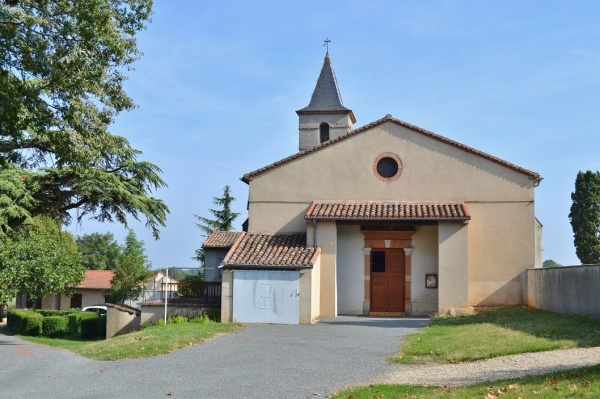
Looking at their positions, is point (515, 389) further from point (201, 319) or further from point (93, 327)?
point (93, 327)

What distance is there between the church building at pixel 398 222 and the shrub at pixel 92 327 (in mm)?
7970

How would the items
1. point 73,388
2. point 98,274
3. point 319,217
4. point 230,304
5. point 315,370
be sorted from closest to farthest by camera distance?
point 73,388
point 315,370
point 230,304
point 319,217
point 98,274

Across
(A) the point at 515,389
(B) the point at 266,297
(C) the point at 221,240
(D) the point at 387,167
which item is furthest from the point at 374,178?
(A) the point at 515,389

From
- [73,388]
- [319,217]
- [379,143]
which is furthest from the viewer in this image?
[379,143]

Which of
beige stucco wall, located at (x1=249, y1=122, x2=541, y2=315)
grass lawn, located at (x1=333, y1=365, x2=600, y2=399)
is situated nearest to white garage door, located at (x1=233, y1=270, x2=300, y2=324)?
beige stucco wall, located at (x1=249, y1=122, x2=541, y2=315)

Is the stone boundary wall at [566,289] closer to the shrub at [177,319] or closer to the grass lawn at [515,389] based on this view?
the grass lawn at [515,389]

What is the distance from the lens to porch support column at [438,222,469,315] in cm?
2414

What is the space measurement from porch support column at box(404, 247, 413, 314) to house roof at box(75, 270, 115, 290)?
33.9 m

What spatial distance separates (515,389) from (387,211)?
1612cm

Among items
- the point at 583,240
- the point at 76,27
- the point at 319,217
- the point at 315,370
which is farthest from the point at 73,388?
the point at 583,240

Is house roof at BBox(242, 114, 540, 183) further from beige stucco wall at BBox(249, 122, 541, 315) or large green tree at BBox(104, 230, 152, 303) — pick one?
large green tree at BBox(104, 230, 152, 303)

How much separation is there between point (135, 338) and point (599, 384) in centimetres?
1264

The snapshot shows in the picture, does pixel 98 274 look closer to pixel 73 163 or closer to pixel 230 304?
pixel 230 304

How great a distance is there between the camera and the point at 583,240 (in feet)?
124
